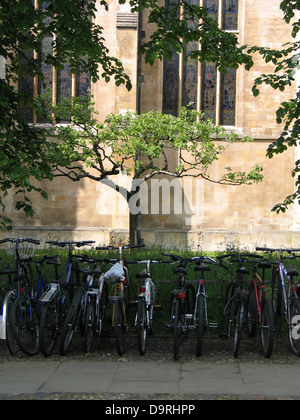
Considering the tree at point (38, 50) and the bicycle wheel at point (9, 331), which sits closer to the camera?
the bicycle wheel at point (9, 331)

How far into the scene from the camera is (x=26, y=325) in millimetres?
6590

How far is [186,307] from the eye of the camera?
741 cm

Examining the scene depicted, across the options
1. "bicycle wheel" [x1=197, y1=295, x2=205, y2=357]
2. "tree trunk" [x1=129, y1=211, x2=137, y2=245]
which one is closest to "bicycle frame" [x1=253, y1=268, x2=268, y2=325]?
"bicycle wheel" [x1=197, y1=295, x2=205, y2=357]

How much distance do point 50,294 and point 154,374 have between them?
141 centimetres

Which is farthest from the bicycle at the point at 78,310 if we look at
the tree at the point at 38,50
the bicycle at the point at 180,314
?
the tree at the point at 38,50

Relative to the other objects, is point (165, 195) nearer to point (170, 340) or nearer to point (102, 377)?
point (170, 340)

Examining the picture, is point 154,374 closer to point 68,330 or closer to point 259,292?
point 68,330

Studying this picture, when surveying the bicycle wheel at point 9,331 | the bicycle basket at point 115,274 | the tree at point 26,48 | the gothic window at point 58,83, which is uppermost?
the gothic window at point 58,83

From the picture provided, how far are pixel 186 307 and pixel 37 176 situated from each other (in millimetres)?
2281

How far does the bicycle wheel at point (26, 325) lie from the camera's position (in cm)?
641

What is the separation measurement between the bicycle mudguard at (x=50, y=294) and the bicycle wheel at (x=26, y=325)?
249 mm

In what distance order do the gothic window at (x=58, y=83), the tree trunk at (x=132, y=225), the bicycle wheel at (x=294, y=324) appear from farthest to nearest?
the gothic window at (x=58, y=83), the tree trunk at (x=132, y=225), the bicycle wheel at (x=294, y=324)

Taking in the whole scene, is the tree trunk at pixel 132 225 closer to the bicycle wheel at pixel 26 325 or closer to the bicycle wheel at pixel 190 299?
the bicycle wheel at pixel 190 299

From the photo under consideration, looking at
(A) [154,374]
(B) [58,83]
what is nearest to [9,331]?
(A) [154,374]
